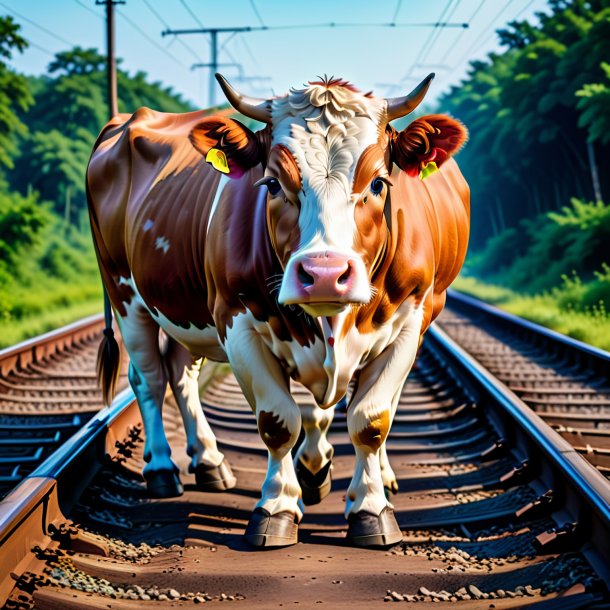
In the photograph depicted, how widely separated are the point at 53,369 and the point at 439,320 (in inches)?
331

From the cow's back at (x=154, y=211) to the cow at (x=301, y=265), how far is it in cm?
1

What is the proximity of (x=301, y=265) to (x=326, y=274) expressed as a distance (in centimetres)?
13

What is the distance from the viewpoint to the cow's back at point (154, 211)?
5238mm

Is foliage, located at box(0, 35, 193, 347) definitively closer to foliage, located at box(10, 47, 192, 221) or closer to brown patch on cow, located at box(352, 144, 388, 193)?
foliage, located at box(10, 47, 192, 221)

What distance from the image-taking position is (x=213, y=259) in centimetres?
463

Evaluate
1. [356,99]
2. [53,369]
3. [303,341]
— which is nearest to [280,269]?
[303,341]

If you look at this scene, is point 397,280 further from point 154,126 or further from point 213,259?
point 154,126

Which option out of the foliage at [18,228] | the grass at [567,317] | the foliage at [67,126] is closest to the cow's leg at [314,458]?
the grass at [567,317]

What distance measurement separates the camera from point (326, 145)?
13.2 ft

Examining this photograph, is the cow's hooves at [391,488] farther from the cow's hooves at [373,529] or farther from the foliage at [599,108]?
the foliage at [599,108]

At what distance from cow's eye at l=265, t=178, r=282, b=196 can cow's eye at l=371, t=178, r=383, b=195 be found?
42cm

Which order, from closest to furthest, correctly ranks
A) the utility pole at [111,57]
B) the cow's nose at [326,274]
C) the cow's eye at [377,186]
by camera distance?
the cow's nose at [326,274]
the cow's eye at [377,186]
the utility pole at [111,57]

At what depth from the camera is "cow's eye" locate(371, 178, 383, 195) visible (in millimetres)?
4094

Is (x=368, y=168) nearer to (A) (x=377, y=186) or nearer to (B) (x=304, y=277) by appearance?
(A) (x=377, y=186)
